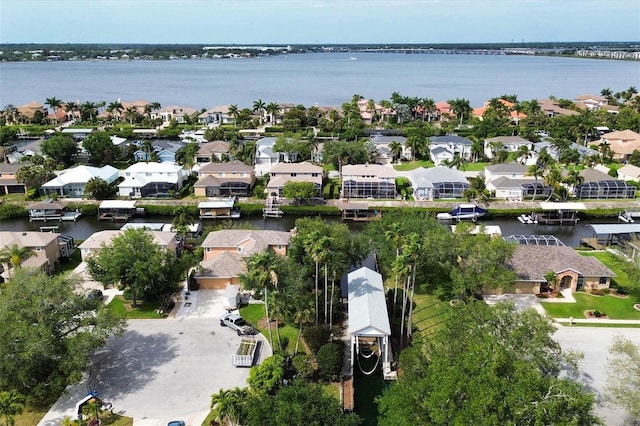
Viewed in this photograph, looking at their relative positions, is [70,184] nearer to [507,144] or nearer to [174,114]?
[174,114]

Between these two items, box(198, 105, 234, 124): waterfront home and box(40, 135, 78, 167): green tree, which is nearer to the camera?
box(40, 135, 78, 167): green tree

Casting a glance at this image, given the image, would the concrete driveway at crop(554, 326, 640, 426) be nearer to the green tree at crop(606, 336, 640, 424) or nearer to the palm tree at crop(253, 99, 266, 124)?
the green tree at crop(606, 336, 640, 424)

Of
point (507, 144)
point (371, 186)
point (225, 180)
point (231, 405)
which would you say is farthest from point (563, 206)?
point (231, 405)

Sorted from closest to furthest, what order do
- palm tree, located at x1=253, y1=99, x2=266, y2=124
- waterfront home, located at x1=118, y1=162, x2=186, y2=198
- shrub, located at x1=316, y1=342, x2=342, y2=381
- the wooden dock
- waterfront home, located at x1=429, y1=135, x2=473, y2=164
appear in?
the wooden dock → shrub, located at x1=316, y1=342, x2=342, y2=381 → waterfront home, located at x1=118, y1=162, x2=186, y2=198 → waterfront home, located at x1=429, y1=135, x2=473, y2=164 → palm tree, located at x1=253, y1=99, x2=266, y2=124

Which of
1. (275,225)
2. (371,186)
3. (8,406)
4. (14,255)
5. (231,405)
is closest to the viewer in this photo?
(8,406)

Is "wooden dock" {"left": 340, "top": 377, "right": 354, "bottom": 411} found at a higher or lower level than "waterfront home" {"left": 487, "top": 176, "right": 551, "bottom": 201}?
lower

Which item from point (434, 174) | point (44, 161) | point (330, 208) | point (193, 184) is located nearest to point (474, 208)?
point (434, 174)

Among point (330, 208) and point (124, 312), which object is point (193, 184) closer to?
point (330, 208)

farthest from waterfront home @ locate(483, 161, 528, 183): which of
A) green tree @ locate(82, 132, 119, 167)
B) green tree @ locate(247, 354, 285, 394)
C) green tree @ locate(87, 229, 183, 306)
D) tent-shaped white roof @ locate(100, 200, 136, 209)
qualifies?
green tree @ locate(82, 132, 119, 167)
